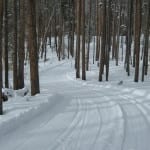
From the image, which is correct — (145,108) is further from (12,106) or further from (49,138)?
(49,138)

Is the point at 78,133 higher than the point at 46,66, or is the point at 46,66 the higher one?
the point at 78,133

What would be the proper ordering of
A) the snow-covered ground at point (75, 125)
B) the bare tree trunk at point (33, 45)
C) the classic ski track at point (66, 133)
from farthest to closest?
the bare tree trunk at point (33, 45), the snow-covered ground at point (75, 125), the classic ski track at point (66, 133)

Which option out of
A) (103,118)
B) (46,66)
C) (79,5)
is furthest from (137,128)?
(46,66)

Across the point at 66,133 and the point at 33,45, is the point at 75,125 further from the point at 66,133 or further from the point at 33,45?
the point at 33,45

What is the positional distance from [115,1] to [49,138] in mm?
42820

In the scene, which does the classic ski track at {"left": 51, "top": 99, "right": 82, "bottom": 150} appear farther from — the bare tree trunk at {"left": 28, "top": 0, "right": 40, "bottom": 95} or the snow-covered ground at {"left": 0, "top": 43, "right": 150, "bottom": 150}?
the bare tree trunk at {"left": 28, "top": 0, "right": 40, "bottom": 95}

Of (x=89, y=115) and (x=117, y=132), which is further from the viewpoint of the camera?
(x=89, y=115)

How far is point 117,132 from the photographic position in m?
9.14

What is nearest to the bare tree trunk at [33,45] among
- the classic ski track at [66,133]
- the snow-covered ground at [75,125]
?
the snow-covered ground at [75,125]

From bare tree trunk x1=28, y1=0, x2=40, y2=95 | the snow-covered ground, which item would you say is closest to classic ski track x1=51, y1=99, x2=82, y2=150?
the snow-covered ground

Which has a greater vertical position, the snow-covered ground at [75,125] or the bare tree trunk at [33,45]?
the bare tree trunk at [33,45]

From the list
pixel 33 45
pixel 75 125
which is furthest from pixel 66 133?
pixel 33 45

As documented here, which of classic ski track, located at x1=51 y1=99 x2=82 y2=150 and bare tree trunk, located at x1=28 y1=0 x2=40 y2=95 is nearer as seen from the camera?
classic ski track, located at x1=51 y1=99 x2=82 y2=150

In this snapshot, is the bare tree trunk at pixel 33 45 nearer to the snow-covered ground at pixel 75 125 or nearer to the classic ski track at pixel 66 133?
the snow-covered ground at pixel 75 125
